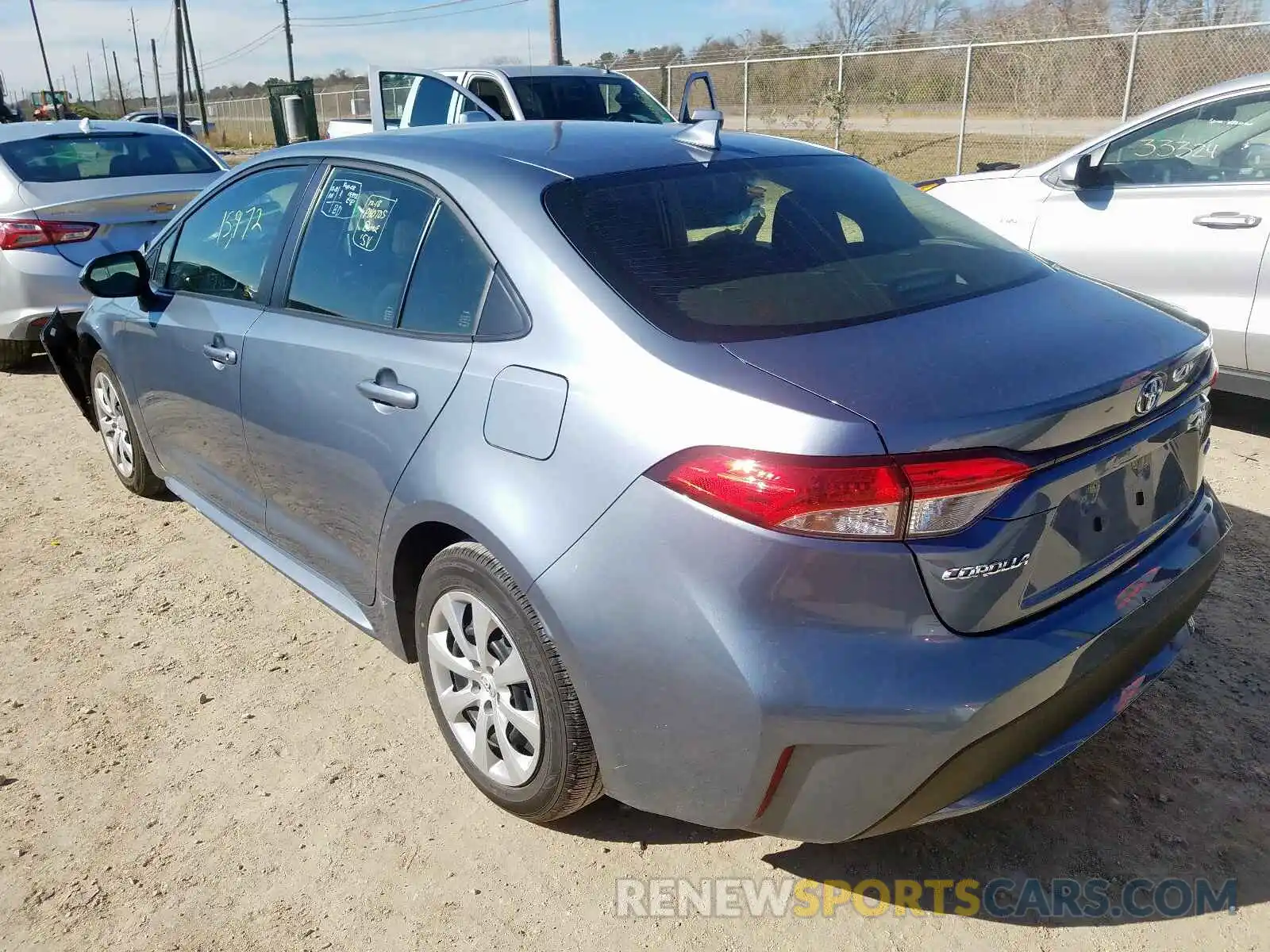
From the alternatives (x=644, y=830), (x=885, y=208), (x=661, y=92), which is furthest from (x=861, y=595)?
(x=661, y=92)

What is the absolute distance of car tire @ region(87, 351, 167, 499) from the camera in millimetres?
4402

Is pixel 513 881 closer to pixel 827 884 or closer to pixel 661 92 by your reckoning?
pixel 827 884

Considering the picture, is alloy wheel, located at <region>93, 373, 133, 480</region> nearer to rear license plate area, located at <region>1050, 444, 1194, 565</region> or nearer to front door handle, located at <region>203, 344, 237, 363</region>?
front door handle, located at <region>203, 344, 237, 363</region>

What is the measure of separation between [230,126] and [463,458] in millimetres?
60440

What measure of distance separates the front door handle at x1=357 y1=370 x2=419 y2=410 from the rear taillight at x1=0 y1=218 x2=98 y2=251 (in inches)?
197

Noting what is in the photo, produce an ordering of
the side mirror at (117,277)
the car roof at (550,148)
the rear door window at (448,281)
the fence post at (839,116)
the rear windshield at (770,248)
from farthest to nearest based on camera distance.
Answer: the fence post at (839,116) → the side mirror at (117,277) → the car roof at (550,148) → the rear door window at (448,281) → the rear windshield at (770,248)

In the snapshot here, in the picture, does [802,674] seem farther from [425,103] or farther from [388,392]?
[425,103]

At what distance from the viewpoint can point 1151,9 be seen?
52.0ft

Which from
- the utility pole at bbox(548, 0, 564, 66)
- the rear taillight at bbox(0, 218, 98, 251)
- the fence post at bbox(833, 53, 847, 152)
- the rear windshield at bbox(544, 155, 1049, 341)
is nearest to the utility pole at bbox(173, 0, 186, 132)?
the utility pole at bbox(548, 0, 564, 66)

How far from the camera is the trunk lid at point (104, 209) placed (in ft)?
21.3

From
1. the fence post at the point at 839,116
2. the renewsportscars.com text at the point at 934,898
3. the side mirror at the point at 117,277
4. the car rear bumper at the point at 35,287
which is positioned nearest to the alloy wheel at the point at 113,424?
the side mirror at the point at 117,277

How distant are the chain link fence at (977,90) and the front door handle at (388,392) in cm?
1170

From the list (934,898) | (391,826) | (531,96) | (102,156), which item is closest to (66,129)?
(102,156)

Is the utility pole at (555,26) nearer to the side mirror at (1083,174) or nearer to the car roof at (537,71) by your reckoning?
the car roof at (537,71)
